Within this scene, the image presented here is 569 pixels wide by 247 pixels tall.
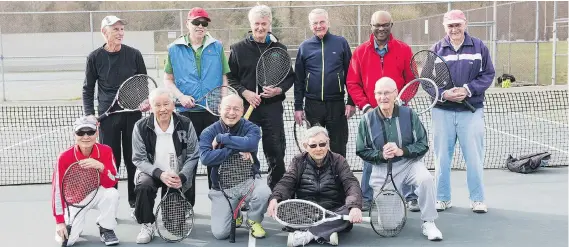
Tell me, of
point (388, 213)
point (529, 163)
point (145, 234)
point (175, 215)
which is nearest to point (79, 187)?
point (145, 234)

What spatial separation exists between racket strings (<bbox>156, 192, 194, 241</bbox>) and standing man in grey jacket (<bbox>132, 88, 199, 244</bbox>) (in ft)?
0.28

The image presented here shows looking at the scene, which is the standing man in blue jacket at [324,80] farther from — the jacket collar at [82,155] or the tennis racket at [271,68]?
the jacket collar at [82,155]

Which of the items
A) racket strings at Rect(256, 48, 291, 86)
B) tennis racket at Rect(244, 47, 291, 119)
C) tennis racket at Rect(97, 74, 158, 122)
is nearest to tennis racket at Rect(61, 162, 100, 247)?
tennis racket at Rect(97, 74, 158, 122)

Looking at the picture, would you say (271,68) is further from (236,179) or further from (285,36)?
(285,36)

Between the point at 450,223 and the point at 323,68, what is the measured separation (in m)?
1.52

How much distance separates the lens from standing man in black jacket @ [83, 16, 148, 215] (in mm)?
5344

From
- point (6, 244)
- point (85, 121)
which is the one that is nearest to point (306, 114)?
point (85, 121)

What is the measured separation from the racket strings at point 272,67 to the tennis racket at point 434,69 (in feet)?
3.24

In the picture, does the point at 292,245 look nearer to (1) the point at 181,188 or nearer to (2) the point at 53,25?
(1) the point at 181,188

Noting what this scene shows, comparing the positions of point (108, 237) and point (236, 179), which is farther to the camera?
point (236, 179)

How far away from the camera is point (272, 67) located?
17.7 ft

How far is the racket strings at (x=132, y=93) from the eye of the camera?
17.2 ft

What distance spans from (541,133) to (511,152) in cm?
181

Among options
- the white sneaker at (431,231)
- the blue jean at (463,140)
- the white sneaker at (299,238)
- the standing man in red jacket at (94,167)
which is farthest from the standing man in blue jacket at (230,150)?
the blue jean at (463,140)
